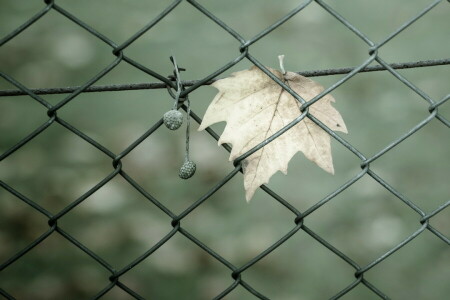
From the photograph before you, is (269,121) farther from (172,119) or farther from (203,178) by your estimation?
(203,178)

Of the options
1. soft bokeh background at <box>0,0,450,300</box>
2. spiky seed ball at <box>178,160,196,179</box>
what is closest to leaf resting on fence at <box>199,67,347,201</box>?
spiky seed ball at <box>178,160,196,179</box>

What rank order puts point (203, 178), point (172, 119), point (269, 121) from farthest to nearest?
point (203, 178), point (269, 121), point (172, 119)

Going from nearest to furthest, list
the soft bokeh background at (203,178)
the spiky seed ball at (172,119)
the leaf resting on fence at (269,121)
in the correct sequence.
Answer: the spiky seed ball at (172,119), the leaf resting on fence at (269,121), the soft bokeh background at (203,178)

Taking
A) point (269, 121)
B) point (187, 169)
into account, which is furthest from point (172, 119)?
point (269, 121)

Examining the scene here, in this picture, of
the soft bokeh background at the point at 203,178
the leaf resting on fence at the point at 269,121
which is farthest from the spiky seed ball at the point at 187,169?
the soft bokeh background at the point at 203,178

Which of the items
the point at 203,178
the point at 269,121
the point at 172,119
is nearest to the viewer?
the point at 172,119

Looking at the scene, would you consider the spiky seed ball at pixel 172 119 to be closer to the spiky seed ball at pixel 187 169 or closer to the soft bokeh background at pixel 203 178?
the spiky seed ball at pixel 187 169
